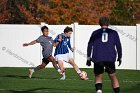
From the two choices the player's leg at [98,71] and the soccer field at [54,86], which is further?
the soccer field at [54,86]

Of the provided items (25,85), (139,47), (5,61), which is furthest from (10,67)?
(25,85)

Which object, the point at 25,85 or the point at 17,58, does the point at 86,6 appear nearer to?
the point at 17,58

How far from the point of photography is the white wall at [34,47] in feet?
101

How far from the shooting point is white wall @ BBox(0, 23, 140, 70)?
30891 millimetres

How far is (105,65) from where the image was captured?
15.2 meters

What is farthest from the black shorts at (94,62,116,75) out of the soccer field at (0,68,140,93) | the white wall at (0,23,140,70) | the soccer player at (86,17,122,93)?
the white wall at (0,23,140,70)

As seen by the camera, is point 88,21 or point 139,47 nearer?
point 139,47

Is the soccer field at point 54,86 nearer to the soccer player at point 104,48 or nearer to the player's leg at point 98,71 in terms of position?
the player's leg at point 98,71

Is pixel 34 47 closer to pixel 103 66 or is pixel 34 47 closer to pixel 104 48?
pixel 103 66

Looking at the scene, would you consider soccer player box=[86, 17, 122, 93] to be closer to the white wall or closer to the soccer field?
the soccer field

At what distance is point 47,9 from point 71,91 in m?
21.9

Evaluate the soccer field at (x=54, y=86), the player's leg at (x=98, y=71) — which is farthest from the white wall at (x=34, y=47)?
the player's leg at (x=98, y=71)

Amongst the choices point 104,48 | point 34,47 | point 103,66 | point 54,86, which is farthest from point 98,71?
point 34,47

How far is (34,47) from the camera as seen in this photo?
31250 millimetres
